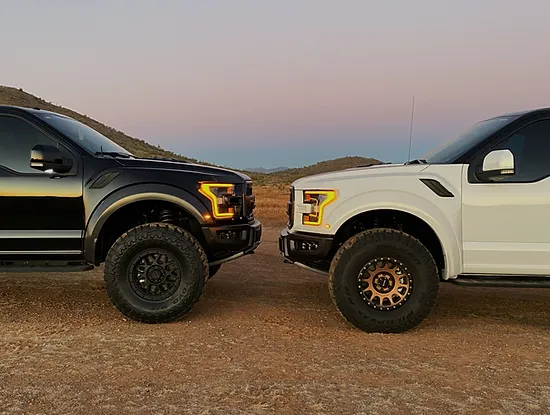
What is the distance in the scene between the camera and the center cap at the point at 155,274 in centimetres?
513

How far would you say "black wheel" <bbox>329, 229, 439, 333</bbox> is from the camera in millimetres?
A: 4797

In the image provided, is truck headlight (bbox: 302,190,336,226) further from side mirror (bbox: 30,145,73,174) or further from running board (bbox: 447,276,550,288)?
side mirror (bbox: 30,145,73,174)

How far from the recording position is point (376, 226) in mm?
5453

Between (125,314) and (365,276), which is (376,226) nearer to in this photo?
(365,276)

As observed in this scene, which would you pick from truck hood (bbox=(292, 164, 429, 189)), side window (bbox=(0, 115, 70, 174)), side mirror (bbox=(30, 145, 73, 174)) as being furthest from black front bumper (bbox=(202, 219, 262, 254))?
side window (bbox=(0, 115, 70, 174))

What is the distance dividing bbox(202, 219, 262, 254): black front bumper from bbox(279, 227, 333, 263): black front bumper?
0.45 metres

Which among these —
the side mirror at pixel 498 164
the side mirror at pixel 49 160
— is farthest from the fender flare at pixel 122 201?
the side mirror at pixel 498 164

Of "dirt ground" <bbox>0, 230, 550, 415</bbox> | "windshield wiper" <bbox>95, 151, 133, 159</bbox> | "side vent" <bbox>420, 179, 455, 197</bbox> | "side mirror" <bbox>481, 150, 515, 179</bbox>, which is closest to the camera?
"dirt ground" <bbox>0, 230, 550, 415</bbox>

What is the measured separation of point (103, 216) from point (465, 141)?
3.75 meters

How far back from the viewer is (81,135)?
18.6ft

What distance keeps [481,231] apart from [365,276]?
116 centimetres

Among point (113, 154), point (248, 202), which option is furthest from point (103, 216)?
point (248, 202)

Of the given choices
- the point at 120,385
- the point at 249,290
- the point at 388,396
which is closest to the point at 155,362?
the point at 120,385

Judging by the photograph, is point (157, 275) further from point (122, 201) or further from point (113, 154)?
point (113, 154)
